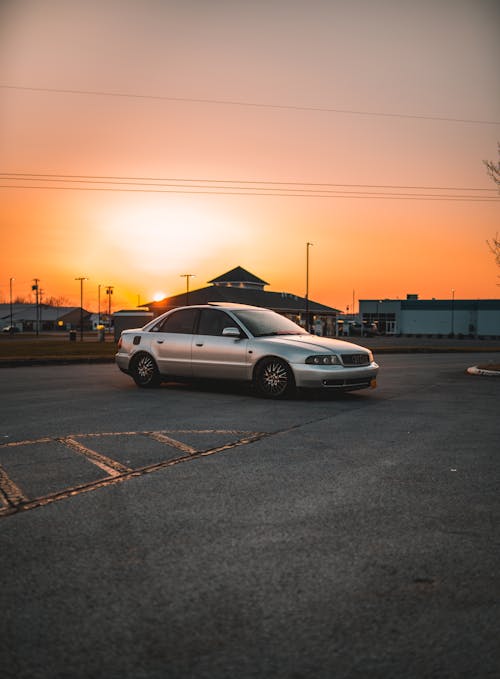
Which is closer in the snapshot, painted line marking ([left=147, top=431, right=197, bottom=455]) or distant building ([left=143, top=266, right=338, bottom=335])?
painted line marking ([left=147, top=431, right=197, bottom=455])

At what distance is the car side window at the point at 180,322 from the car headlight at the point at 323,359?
266 centimetres

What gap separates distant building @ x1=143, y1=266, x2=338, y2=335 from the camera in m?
66.4

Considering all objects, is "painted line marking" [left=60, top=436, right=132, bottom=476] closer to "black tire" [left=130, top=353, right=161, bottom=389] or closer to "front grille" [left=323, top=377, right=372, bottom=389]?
"front grille" [left=323, top=377, right=372, bottom=389]

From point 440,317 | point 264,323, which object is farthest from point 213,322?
point 440,317

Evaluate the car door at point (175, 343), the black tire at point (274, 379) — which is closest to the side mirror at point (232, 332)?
the black tire at point (274, 379)

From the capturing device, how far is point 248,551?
3.96 m

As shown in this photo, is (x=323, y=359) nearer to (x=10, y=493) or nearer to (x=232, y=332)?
(x=232, y=332)

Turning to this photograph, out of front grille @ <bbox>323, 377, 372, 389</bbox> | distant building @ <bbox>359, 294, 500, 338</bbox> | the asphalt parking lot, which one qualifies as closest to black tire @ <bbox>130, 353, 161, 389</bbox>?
front grille @ <bbox>323, 377, 372, 389</bbox>

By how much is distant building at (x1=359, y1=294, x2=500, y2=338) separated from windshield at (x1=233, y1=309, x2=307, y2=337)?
88566 mm

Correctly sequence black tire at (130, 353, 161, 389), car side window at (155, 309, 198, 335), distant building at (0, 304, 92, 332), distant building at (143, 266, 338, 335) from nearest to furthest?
1. car side window at (155, 309, 198, 335)
2. black tire at (130, 353, 161, 389)
3. distant building at (143, 266, 338, 335)
4. distant building at (0, 304, 92, 332)

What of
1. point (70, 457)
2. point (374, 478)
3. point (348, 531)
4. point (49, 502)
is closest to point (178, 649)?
point (348, 531)

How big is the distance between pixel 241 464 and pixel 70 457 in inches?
66.8

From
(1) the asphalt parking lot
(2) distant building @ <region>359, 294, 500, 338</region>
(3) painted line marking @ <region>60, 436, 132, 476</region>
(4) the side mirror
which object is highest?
(2) distant building @ <region>359, 294, 500, 338</region>

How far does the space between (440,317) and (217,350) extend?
97986 mm
